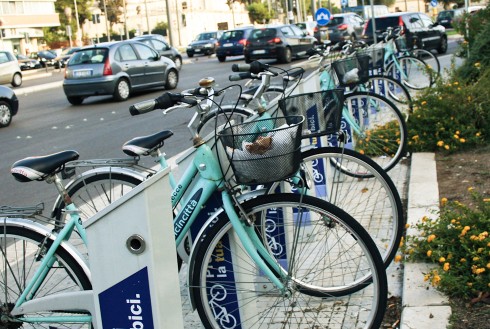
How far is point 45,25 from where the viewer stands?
298 feet

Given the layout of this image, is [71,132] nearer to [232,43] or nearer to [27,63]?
[232,43]

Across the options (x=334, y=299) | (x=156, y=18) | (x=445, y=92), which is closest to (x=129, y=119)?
(x=445, y=92)

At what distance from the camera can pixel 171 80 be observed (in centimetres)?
2383

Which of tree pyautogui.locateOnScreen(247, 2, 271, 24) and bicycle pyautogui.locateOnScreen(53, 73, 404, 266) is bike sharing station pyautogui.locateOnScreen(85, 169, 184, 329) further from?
tree pyautogui.locateOnScreen(247, 2, 271, 24)

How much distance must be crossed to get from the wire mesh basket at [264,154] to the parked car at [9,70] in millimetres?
28895

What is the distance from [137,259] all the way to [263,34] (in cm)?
3090

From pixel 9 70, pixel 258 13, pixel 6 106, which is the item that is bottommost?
pixel 6 106

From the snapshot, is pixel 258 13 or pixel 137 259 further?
pixel 258 13

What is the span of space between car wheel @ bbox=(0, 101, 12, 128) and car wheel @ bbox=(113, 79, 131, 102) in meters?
3.98

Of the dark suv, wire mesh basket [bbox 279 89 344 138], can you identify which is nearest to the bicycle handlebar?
wire mesh basket [bbox 279 89 344 138]

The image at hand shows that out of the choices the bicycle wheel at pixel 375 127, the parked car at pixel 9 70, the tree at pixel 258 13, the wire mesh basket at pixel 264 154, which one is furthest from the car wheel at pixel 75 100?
the tree at pixel 258 13

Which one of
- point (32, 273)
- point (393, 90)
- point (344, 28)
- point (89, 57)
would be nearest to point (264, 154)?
point (32, 273)

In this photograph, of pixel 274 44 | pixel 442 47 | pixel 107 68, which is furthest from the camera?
pixel 274 44

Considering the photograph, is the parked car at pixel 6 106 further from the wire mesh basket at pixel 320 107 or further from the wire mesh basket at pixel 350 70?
the wire mesh basket at pixel 320 107
